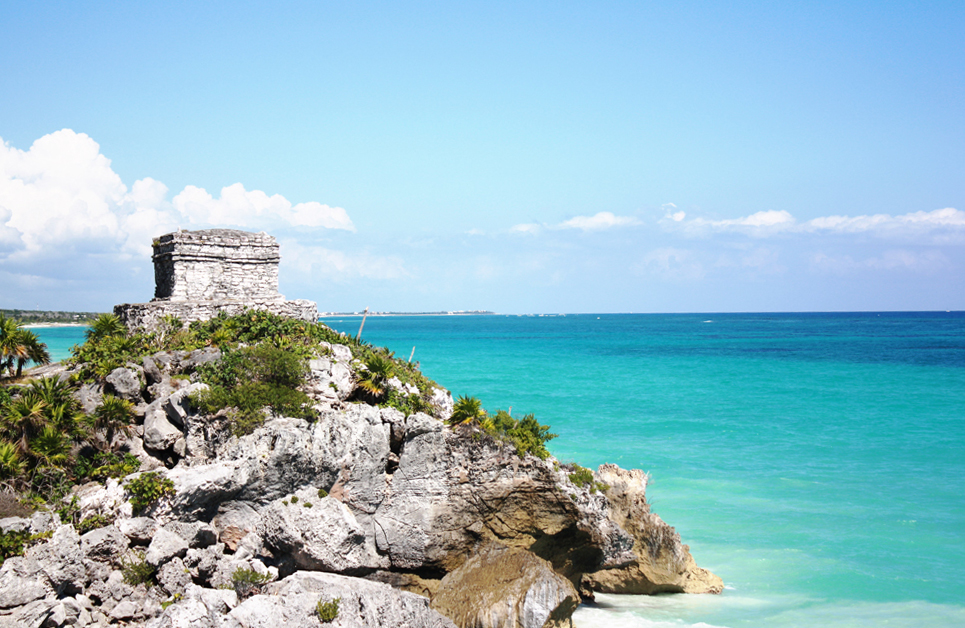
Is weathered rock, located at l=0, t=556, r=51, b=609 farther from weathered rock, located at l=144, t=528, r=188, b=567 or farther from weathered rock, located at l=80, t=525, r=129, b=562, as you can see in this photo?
weathered rock, located at l=144, t=528, r=188, b=567

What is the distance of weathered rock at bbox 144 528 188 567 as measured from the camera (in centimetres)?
1112

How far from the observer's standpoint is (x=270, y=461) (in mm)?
12383

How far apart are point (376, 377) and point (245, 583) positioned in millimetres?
5002

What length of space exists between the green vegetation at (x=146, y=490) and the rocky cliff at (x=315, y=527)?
0.06m

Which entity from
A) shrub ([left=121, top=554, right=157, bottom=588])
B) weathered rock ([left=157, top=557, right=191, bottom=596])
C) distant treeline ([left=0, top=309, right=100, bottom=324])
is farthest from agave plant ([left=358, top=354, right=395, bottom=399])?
distant treeline ([left=0, top=309, right=100, bottom=324])

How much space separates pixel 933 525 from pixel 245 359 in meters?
20.5

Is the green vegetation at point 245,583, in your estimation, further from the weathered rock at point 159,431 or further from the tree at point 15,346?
the tree at point 15,346

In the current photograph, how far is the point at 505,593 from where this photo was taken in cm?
1243

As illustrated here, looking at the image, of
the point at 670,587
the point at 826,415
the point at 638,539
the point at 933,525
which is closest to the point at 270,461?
the point at 638,539

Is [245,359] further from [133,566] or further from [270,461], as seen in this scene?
[133,566]

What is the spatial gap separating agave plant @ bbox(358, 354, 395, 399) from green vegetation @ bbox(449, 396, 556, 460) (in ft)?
5.87

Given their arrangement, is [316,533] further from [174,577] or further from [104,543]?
[104,543]

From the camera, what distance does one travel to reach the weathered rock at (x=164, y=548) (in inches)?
438

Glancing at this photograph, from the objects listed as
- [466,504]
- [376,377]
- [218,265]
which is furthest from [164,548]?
[218,265]
